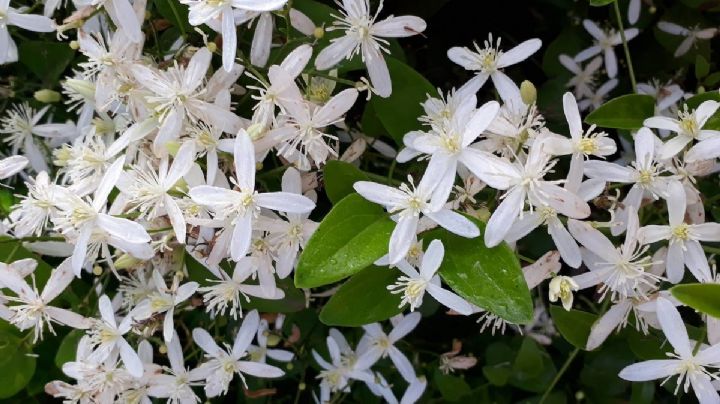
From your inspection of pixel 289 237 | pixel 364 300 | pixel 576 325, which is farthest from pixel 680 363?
pixel 289 237

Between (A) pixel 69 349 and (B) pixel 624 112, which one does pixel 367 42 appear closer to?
(B) pixel 624 112

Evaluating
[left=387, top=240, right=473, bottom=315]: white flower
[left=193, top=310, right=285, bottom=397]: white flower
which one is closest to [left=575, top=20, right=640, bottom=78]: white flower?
[left=387, top=240, right=473, bottom=315]: white flower

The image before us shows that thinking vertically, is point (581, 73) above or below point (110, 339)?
above

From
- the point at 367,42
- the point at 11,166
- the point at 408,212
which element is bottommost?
the point at 11,166

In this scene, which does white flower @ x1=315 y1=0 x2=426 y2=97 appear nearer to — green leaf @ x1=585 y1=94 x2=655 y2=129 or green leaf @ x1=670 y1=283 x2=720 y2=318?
green leaf @ x1=585 y1=94 x2=655 y2=129

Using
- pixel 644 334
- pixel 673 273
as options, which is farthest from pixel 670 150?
pixel 644 334

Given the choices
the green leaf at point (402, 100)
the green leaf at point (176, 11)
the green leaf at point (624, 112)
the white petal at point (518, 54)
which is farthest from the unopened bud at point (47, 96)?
the green leaf at point (624, 112)

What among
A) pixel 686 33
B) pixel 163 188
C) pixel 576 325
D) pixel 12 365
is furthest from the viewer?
pixel 686 33
